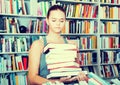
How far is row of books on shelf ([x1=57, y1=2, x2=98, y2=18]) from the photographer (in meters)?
3.99

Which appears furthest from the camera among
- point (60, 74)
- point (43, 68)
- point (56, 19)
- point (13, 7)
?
point (13, 7)

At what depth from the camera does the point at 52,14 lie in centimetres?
185

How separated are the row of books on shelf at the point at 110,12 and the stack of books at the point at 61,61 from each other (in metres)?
2.66

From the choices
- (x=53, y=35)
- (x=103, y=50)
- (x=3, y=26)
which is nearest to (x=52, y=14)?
(x=53, y=35)

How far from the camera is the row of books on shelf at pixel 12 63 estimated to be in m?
3.44

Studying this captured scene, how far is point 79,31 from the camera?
13.3 feet

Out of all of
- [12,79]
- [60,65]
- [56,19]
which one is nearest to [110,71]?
[12,79]

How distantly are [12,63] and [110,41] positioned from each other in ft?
6.42

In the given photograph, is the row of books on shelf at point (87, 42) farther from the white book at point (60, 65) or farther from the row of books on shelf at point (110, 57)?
the white book at point (60, 65)

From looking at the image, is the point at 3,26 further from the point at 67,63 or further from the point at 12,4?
the point at 67,63

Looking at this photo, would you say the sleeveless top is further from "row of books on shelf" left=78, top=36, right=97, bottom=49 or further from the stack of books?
"row of books on shelf" left=78, top=36, right=97, bottom=49

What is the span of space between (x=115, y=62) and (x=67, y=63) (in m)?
2.92

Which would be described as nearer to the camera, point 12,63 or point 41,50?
point 41,50

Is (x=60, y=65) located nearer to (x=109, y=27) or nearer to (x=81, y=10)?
(x=81, y=10)
